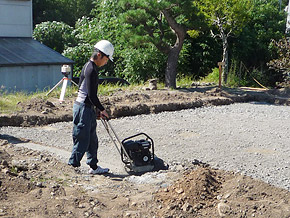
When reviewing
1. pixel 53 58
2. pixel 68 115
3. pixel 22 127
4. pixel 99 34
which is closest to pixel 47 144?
pixel 22 127

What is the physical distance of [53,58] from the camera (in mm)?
18891

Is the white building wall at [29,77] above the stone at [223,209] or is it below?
above

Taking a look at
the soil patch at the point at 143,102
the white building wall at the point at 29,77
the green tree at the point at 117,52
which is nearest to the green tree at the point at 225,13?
the green tree at the point at 117,52

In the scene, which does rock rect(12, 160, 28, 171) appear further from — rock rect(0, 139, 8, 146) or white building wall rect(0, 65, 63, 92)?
white building wall rect(0, 65, 63, 92)

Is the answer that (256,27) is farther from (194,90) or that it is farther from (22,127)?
(22,127)

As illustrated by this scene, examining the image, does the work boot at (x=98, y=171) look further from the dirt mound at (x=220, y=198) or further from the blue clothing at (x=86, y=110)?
the dirt mound at (x=220, y=198)

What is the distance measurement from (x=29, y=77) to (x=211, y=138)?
10.6 metres

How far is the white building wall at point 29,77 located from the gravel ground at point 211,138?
23.5ft

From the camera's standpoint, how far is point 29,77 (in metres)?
18.0

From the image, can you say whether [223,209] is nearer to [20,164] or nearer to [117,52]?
[20,164]

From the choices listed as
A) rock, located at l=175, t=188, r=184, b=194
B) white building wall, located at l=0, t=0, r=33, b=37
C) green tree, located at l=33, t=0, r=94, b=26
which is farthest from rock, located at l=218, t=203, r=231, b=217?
green tree, located at l=33, t=0, r=94, b=26

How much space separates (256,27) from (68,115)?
12148 mm

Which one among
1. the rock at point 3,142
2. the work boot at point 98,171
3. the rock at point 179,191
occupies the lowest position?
the work boot at point 98,171

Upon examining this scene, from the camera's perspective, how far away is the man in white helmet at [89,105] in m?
6.29
